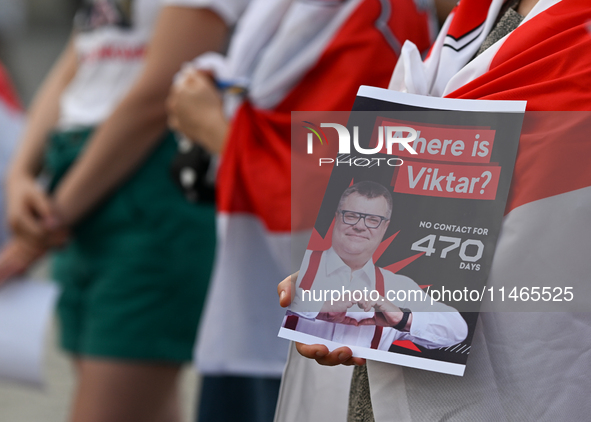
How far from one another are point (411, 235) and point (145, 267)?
95 centimetres

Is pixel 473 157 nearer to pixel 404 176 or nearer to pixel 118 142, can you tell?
pixel 404 176

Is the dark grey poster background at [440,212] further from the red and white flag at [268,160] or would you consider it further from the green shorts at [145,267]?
the green shorts at [145,267]

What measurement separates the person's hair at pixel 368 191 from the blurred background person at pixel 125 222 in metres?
0.85

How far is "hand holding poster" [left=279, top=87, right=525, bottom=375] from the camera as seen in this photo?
22.7 inches

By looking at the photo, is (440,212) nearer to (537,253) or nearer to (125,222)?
(537,253)

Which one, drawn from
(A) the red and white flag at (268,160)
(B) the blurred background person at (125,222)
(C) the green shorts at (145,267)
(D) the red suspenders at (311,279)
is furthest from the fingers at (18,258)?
(D) the red suspenders at (311,279)

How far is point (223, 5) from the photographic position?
4.27 feet

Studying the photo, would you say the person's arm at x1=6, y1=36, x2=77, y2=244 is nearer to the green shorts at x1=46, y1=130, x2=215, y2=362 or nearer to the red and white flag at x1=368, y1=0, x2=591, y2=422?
the green shorts at x1=46, y1=130, x2=215, y2=362

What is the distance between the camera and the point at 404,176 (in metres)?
0.60

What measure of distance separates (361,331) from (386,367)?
0.06 metres

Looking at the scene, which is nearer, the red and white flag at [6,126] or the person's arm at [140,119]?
the person's arm at [140,119]

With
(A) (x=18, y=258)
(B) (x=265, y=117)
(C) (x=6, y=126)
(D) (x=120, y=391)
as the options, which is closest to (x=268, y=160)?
(B) (x=265, y=117)

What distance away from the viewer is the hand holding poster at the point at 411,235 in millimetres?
577

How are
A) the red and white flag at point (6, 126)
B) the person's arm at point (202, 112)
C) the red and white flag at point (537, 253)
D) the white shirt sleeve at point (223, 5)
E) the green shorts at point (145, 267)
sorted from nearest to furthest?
the red and white flag at point (537, 253), the person's arm at point (202, 112), the white shirt sleeve at point (223, 5), the green shorts at point (145, 267), the red and white flag at point (6, 126)
